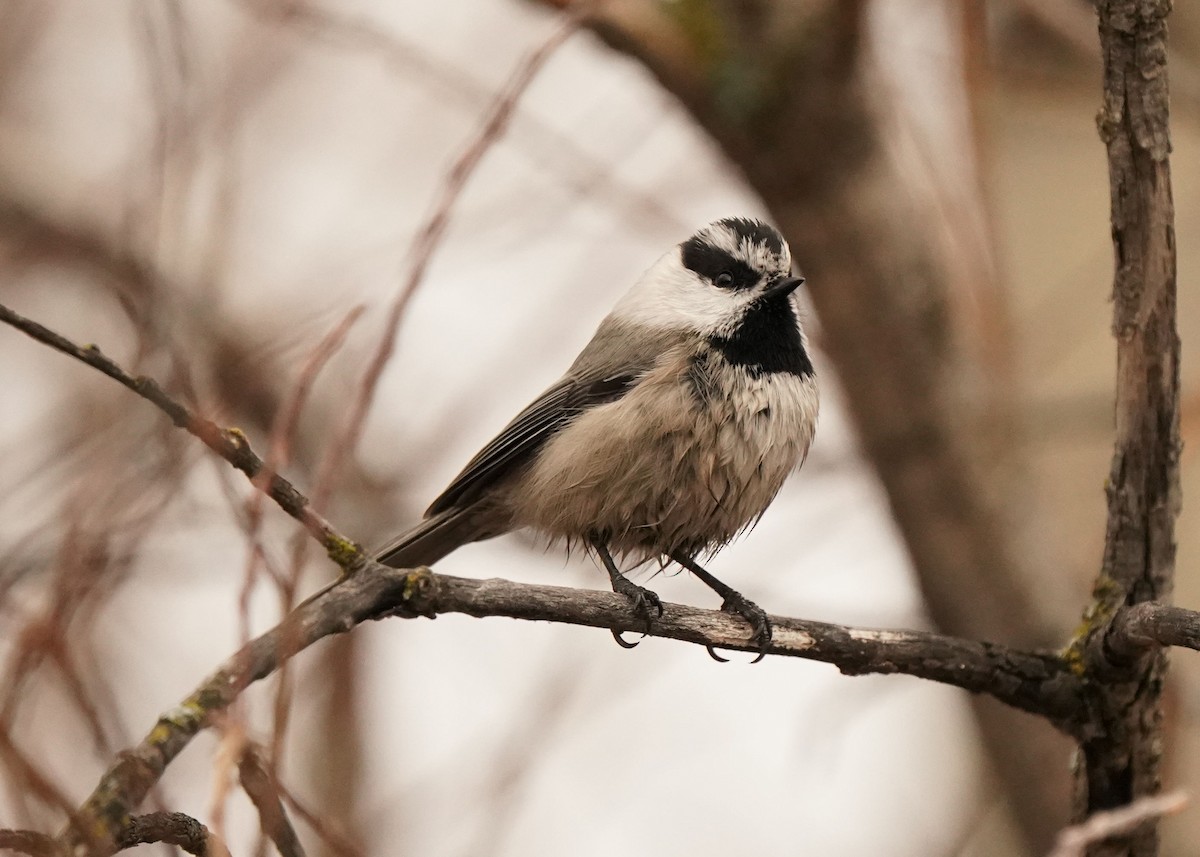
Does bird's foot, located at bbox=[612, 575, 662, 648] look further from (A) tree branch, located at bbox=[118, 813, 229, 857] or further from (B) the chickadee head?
(A) tree branch, located at bbox=[118, 813, 229, 857]

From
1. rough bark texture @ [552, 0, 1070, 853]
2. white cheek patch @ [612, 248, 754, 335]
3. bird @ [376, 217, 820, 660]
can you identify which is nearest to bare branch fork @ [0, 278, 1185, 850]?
bird @ [376, 217, 820, 660]

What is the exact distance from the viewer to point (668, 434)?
267 centimetres

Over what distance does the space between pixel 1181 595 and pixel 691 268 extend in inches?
87.3

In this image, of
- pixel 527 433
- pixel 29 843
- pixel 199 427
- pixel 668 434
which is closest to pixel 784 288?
pixel 668 434

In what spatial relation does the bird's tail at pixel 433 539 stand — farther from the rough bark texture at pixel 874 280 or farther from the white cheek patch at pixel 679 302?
the rough bark texture at pixel 874 280

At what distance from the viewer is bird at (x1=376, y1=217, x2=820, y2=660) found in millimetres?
2680

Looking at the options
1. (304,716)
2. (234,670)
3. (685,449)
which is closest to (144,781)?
(234,670)

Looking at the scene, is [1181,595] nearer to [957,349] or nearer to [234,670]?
[957,349]

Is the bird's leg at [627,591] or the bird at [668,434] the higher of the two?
the bird at [668,434]

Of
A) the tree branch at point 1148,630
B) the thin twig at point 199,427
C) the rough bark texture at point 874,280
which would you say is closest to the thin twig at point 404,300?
the thin twig at point 199,427

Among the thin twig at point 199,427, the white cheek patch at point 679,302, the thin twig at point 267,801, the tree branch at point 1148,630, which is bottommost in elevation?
the thin twig at point 267,801

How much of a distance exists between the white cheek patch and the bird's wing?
0.73 feet

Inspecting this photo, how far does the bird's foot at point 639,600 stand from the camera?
2.08m

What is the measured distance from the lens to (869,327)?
3.69m
